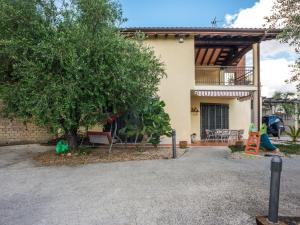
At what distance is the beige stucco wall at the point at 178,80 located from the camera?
633 inches

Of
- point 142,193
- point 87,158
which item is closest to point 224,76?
point 87,158

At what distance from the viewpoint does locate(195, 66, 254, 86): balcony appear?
1791cm

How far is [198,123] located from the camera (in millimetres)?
18953

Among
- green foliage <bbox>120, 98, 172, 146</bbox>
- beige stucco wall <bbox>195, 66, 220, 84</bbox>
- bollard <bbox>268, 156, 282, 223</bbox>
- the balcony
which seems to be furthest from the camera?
beige stucco wall <bbox>195, 66, 220, 84</bbox>

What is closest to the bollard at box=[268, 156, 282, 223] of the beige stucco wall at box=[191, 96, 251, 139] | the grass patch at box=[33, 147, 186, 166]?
the grass patch at box=[33, 147, 186, 166]

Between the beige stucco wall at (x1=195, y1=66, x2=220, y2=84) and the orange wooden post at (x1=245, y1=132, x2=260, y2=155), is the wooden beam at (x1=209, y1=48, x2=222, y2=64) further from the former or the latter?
the orange wooden post at (x1=245, y1=132, x2=260, y2=155)

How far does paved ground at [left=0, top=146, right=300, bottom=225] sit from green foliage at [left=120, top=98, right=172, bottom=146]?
3583mm

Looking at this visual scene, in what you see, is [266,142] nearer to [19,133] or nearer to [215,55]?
[215,55]

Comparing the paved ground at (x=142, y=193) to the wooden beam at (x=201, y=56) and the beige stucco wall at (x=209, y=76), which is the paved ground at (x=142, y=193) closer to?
the beige stucco wall at (x=209, y=76)

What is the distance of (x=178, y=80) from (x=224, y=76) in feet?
16.3

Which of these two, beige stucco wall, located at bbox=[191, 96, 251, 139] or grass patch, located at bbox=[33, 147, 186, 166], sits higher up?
beige stucco wall, located at bbox=[191, 96, 251, 139]

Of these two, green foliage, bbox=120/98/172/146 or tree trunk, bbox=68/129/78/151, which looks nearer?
tree trunk, bbox=68/129/78/151

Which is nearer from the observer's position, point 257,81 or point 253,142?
point 253,142

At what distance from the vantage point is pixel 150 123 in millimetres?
13586
